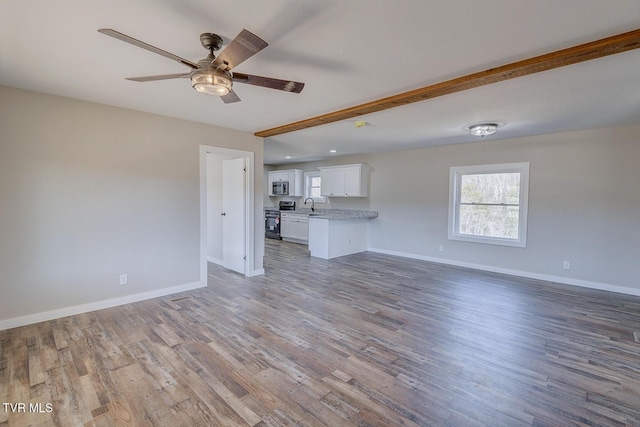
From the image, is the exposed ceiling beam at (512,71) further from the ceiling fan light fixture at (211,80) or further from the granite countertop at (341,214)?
the granite countertop at (341,214)

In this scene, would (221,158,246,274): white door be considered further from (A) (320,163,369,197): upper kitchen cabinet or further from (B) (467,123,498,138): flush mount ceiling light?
(B) (467,123,498,138): flush mount ceiling light

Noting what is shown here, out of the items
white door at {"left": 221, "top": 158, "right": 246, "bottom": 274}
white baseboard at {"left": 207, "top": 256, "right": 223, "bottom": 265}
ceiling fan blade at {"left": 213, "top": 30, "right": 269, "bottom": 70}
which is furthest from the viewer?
white baseboard at {"left": 207, "top": 256, "right": 223, "bottom": 265}

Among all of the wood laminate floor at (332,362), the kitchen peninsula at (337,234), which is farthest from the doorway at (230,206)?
the kitchen peninsula at (337,234)

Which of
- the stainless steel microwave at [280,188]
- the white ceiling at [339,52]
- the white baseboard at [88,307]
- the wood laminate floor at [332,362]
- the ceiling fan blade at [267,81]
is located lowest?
the wood laminate floor at [332,362]

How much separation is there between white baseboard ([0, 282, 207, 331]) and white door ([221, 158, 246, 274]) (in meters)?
0.94

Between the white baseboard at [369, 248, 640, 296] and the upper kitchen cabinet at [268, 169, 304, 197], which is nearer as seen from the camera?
the white baseboard at [369, 248, 640, 296]

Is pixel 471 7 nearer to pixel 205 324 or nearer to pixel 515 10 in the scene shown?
pixel 515 10

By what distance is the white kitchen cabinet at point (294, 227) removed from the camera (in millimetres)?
7820

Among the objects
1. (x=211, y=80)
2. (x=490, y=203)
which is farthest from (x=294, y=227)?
(x=211, y=80)

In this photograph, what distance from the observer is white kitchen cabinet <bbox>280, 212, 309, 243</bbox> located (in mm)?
7820

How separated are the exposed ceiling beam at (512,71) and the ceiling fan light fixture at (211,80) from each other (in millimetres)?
1767

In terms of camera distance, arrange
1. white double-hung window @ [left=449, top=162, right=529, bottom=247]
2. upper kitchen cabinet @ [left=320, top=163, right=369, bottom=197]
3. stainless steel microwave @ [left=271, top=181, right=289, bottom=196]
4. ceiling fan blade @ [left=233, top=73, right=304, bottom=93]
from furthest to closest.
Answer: stainless steel microwave @ [left=271, top=181, right=289, bottom=196], upper kitchen cabinet @ [left=320, top=163, right=369, bottom=197], white double-hung window @ [left=449, top=162, right=529, bottom=247], ceiling fan blade @ [left=233, top=73, right=304, bottom=93]

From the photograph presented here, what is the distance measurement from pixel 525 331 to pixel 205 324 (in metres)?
3.37

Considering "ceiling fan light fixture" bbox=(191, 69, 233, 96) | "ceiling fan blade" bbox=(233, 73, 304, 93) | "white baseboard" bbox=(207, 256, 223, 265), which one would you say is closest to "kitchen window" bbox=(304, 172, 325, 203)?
"white baseboard" bbox=(207, 256, 223, 265)
